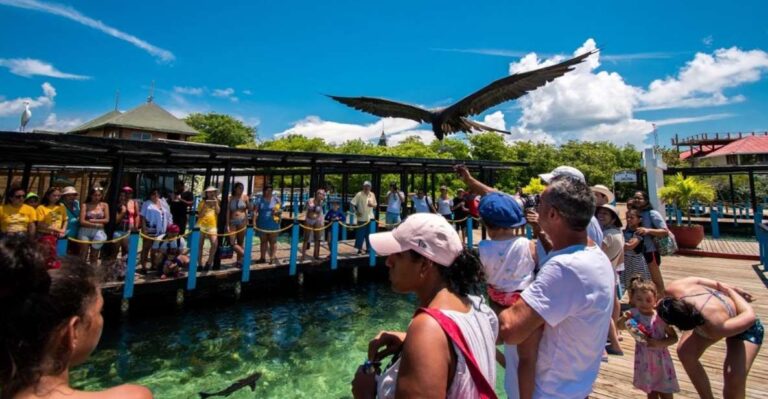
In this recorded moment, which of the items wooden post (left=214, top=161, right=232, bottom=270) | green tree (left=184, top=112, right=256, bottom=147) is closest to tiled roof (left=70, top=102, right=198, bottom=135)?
green tree (left=184, top=112, right=256, bottom=147)

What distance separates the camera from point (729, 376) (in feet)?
8.32

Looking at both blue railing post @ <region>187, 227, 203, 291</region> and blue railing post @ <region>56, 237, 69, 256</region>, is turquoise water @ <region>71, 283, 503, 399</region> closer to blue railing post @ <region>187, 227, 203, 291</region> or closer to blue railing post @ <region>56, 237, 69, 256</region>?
blue railing post @ <region>187, 227, 203, 291</region>

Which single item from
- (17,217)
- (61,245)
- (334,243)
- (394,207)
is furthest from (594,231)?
(394,207)

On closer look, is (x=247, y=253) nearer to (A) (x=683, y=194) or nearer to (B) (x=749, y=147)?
(A) (x=683, y=194)

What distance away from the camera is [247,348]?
575 centimetres

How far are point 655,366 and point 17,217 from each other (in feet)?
25.9

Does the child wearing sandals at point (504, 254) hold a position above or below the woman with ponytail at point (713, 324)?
above

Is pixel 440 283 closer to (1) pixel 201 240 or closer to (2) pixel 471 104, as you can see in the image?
(2) pixel 471 104

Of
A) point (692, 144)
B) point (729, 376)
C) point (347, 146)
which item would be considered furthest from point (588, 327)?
point (692, 144)

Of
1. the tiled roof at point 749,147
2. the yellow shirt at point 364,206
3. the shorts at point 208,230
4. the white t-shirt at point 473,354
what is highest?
the tiled roof at point 749,147

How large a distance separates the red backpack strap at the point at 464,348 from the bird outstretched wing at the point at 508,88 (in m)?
3.66

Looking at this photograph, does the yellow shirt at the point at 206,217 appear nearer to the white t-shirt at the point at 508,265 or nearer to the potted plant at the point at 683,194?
the white t-shirt at the point at 508,265

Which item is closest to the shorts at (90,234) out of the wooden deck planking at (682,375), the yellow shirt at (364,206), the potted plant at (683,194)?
the yellow shirt at (364,206)

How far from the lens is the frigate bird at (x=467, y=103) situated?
A: 412cm
